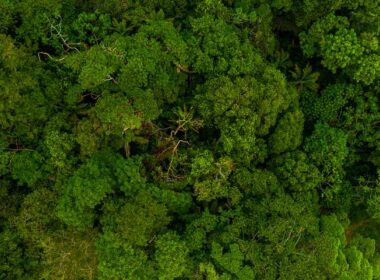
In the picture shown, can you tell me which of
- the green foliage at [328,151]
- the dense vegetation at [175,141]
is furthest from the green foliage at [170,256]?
the green foliage at [328,151]

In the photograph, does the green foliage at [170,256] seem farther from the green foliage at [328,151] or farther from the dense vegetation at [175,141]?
the green foliage at [328,151]

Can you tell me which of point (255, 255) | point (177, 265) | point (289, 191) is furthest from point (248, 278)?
point (289, 191)

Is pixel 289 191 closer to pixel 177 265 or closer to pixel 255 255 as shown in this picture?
pixel 255 255

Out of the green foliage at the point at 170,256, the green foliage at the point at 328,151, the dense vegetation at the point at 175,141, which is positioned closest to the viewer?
the green foliage at the point at 170,256

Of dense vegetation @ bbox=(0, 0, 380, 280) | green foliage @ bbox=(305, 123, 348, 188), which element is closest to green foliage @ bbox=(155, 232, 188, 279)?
dense vegetation @ bbox=(0, 0, 380, 280)

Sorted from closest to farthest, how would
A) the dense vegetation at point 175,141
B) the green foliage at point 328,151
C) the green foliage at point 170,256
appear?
the green foliage at point 170,256
the dense vegetation at point 175,141
the green foliage at point 328,151

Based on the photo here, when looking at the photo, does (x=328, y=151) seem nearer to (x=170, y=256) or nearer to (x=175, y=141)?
(x=175, y=141)

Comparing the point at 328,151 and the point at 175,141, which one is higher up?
the point at 328,151

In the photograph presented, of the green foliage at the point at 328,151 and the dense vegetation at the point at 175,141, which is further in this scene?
the green foliage at the point at 328,151

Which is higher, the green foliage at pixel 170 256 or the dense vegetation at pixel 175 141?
the dense vegetation at pixel 175 141

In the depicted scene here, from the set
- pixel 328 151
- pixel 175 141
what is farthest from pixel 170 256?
pixel 328 151
